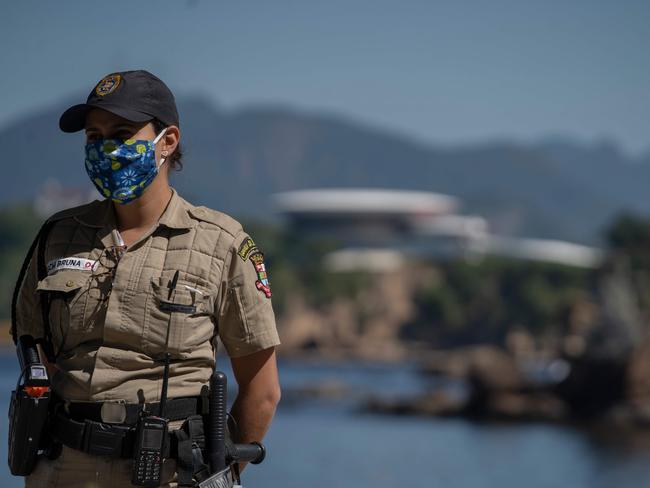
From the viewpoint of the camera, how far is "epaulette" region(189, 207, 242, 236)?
3.35m

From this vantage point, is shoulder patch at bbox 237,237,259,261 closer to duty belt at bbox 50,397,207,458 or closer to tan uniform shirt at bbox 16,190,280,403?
tan uniform shirt at bbox 16,190,280,403

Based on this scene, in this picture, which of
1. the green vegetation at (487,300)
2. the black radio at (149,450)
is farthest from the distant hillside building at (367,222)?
the black radio at (149,450)

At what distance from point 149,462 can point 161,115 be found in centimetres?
84

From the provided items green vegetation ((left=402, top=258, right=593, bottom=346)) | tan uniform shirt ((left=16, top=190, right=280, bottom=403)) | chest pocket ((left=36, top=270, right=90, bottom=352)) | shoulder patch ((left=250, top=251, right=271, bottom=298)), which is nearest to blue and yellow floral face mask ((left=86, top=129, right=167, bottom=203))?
tan uniform shirt ((left=16, top=190, right=280, bottom=403))

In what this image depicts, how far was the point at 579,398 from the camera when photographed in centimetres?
4641

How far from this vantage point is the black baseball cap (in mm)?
3227

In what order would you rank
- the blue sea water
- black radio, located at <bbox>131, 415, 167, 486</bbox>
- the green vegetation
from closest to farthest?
black radio, located at <bbox>131, 415, 167, 486</bbox> → the blue sea water → the green vegetation

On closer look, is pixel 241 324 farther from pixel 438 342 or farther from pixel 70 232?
pixel 438 342

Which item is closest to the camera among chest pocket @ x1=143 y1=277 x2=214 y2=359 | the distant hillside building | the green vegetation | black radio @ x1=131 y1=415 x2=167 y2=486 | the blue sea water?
black radio @ x1=131 y1=415 x2=167 y2=486

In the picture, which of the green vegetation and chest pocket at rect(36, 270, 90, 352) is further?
the green vegetation

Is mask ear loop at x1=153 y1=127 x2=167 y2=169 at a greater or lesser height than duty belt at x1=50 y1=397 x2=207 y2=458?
greater

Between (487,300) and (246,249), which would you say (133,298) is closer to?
(246,249)

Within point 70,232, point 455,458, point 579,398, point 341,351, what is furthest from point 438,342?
point 70,232

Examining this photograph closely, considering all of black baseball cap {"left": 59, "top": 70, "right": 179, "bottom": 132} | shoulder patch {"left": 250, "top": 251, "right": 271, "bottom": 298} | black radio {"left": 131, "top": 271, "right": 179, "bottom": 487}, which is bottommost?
black radio {"left": 131, "top": 271, "right": 179, "bottom": 487}
